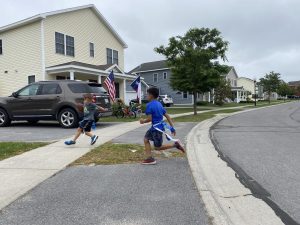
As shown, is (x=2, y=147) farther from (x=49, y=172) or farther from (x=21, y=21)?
(x=21, y=21)

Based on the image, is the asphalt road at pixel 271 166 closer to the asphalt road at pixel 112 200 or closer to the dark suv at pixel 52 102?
the asphalt road at pixel 112 200

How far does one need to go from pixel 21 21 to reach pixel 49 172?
20.0 m

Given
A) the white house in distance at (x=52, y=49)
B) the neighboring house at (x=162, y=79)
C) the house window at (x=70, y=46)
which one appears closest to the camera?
the white house in distance at (x=52, y=49)

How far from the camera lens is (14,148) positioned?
9.12 meters

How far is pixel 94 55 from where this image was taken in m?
29.4

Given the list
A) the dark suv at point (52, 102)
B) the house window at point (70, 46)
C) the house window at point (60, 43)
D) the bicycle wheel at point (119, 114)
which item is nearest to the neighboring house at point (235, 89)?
the house window at point (70, 46)

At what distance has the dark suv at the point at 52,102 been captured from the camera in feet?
47.8

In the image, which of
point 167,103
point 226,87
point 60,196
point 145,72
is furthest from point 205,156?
point 145,72

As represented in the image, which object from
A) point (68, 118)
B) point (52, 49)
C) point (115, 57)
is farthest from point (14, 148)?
point (115, 57)

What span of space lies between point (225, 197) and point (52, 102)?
36.3 feet

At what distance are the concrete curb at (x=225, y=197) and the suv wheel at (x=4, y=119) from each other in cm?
1041

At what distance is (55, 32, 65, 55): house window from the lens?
25219 millimetres

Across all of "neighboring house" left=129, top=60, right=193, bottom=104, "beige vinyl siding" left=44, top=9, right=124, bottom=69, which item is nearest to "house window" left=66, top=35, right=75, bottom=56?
"beige vinyl siding" left=44, top=9, right=124, bottom=69

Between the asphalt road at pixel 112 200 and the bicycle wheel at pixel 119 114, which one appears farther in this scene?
the bicycle wheel at pixel 119 114
